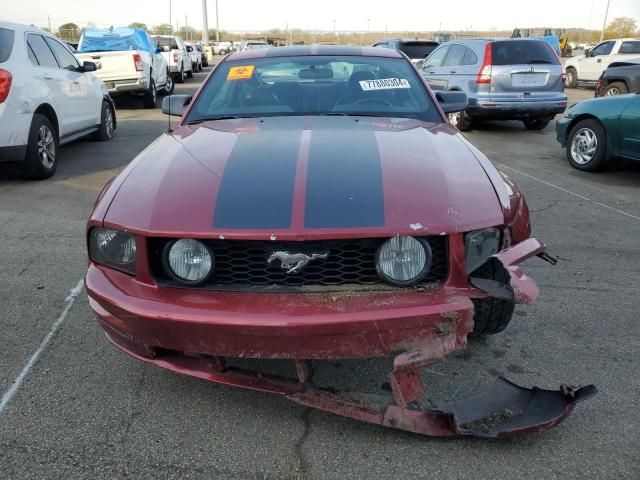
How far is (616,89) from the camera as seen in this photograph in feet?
39.3

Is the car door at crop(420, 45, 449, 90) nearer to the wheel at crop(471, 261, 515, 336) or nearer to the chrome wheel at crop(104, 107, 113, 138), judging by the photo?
the chrome wheel at crop(104, 107, 113, 138)

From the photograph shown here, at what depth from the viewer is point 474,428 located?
2.12 m

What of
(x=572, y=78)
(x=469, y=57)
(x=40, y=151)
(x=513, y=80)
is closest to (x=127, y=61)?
(x=40, y=151)

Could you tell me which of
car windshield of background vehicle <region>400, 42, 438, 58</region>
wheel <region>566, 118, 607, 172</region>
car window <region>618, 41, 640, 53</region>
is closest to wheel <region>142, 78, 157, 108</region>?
car windshield of background vehicle <region>400, 42, 438, 58</region>

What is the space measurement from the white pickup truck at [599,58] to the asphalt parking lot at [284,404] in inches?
581

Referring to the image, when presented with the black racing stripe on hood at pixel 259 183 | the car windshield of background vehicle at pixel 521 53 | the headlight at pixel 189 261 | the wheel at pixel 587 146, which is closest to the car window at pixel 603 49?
the car windshield of background vehicle at pixel 521 53

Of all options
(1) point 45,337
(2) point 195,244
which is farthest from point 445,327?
(1) point 45,337

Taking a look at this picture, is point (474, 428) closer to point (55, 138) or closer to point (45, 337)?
point (45, 337)

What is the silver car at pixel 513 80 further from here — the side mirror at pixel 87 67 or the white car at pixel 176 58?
the white car at pixel 176 58

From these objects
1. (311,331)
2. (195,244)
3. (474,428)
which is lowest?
(474,428)

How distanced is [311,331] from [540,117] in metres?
9.29

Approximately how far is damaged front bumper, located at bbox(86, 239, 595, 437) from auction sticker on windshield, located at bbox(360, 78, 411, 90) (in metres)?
1.73

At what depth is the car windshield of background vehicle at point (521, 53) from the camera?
9.69m

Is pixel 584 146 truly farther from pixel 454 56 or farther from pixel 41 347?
pixel 41 347
